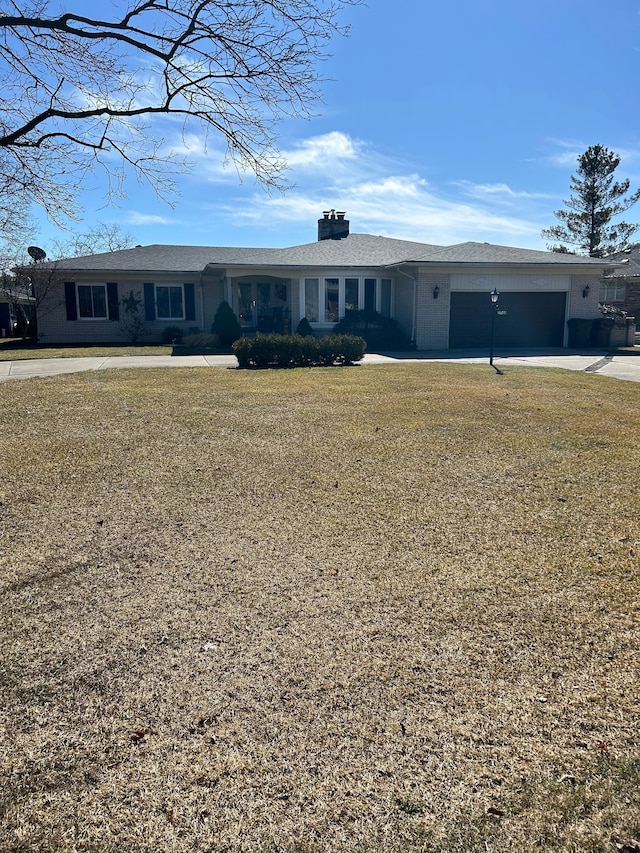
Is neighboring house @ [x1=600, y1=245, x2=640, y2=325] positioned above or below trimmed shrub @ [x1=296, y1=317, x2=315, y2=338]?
above

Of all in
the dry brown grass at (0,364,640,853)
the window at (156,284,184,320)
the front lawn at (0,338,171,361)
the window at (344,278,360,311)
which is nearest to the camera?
the dry brown grass at (0,364,640,853)

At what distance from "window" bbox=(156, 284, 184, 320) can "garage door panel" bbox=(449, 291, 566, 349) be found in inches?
395

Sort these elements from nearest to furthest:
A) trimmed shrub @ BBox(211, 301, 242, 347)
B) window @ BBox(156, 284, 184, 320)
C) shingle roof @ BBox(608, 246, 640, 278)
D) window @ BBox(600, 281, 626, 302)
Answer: trimmed shrub @ BBox(211, 301, 242, 347) → window @ BBox(156, 284, 184, 320) → shingle roof @ BBox(608, 246, 640, 278) → window @ BBox(600, 281, 626, 302)

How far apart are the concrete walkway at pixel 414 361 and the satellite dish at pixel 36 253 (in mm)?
11527

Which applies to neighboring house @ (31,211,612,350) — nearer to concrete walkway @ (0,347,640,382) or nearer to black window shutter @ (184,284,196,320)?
black window shutter @ (184,284,196,320)

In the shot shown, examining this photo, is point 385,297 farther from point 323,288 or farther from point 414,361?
point 414,361

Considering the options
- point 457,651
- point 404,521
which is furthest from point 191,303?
point 457,651

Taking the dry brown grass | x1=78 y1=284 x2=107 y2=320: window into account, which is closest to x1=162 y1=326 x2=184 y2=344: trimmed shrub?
x1=78 y1=284 x2=107 y2=320: window

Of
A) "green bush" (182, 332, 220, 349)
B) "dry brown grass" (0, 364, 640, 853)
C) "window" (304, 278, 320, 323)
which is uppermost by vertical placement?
"window" (304, 278, 320, 323)

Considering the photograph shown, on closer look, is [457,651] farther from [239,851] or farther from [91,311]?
[91,311]

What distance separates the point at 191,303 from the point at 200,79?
14.4 meters

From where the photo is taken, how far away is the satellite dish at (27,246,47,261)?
25.6 metres

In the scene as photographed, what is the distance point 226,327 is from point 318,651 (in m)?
17.4

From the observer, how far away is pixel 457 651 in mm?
2822
